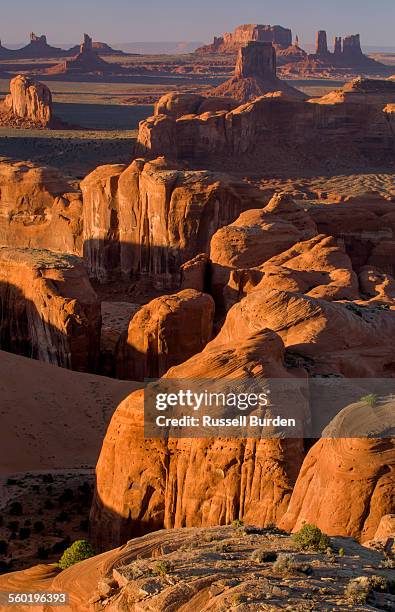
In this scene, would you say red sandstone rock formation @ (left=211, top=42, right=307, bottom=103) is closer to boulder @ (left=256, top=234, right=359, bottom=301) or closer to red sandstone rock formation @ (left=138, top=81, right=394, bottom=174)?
red sandstone rock formation @ (left=138, top=81, right=394, bottom=174)

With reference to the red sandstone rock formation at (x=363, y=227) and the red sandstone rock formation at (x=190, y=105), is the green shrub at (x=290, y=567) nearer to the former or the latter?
the red sandstone rock formation at (x=363, y=227)

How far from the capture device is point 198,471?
20547 millimetres

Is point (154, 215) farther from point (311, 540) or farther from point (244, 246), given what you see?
point (311, 540)

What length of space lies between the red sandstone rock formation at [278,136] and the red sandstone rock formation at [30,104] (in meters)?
34.9

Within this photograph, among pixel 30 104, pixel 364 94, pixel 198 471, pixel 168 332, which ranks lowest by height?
pixel 198 471

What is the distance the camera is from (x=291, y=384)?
21.2 meters

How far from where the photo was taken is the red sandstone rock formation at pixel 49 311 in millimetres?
37906

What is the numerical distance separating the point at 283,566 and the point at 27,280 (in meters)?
27.7

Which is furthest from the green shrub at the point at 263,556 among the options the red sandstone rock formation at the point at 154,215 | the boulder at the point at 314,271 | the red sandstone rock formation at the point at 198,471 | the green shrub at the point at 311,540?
the red sandstone rock formation at the point at 154,215

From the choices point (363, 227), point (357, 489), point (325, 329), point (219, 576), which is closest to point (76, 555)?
point (357, 489)

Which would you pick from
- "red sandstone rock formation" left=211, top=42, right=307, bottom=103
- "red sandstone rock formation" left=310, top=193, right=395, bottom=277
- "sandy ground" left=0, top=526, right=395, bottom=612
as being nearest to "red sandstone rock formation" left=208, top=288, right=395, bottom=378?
"sandy ground" left=0, top=526, right=395, bottom=612

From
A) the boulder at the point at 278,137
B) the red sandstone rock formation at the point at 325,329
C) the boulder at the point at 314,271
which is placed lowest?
the red sandstone rock formation at the point at 325,329

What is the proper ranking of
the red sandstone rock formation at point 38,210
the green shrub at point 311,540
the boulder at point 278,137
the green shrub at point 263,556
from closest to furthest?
the green shrub at point 263,556 → the green shrub at point 311,540 → the red sandstone rock formation at point 38,210 → the boulder at point 278,137

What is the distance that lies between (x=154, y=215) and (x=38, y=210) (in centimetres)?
977
